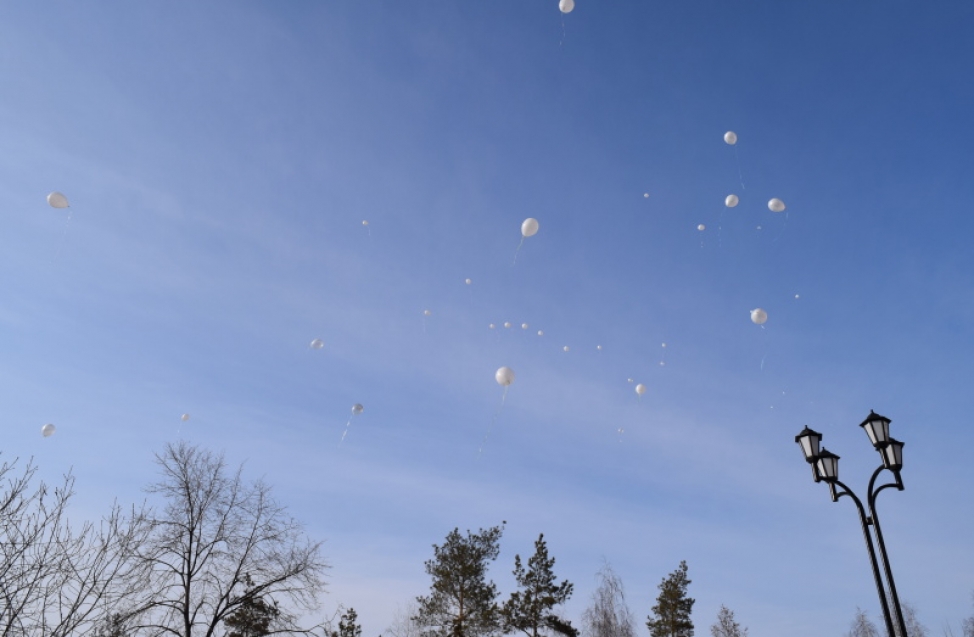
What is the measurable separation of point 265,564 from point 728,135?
1819 centimetres

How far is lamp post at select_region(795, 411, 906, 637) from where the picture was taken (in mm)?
8312

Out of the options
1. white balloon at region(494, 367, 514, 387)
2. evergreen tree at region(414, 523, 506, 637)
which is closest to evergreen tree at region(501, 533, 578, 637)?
evergreen tree at region(414, 523, 506, 637)

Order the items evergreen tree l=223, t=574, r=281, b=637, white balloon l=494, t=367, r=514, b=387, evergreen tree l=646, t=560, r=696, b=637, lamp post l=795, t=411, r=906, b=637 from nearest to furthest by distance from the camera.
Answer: lamp post l=795, t=411, r=906, b=637
white balloon l=494, t=367, r=514, b=387
evergreen tree l=223, t=574, r=281, b=637
evergreen tree l=646, t=560, r=696, b=637

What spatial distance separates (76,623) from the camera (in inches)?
291

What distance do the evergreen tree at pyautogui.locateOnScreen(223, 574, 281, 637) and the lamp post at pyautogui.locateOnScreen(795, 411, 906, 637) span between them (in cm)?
1672

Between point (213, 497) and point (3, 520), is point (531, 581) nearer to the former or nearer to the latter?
point (213, 497)

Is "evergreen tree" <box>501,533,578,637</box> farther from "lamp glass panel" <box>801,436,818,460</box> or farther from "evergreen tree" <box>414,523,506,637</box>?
"lamp glass panel" <box>801,436,818,460</box>

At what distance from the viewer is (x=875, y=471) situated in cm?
878

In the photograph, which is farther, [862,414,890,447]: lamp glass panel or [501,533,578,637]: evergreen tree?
[501,533,578,637]: evergreen tree

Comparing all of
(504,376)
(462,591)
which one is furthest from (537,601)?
(504,376)

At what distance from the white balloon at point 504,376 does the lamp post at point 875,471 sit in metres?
5.18

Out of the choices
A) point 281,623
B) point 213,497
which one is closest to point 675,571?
point 281,623

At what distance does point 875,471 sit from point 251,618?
71.6 feet

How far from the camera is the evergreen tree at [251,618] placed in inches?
753
